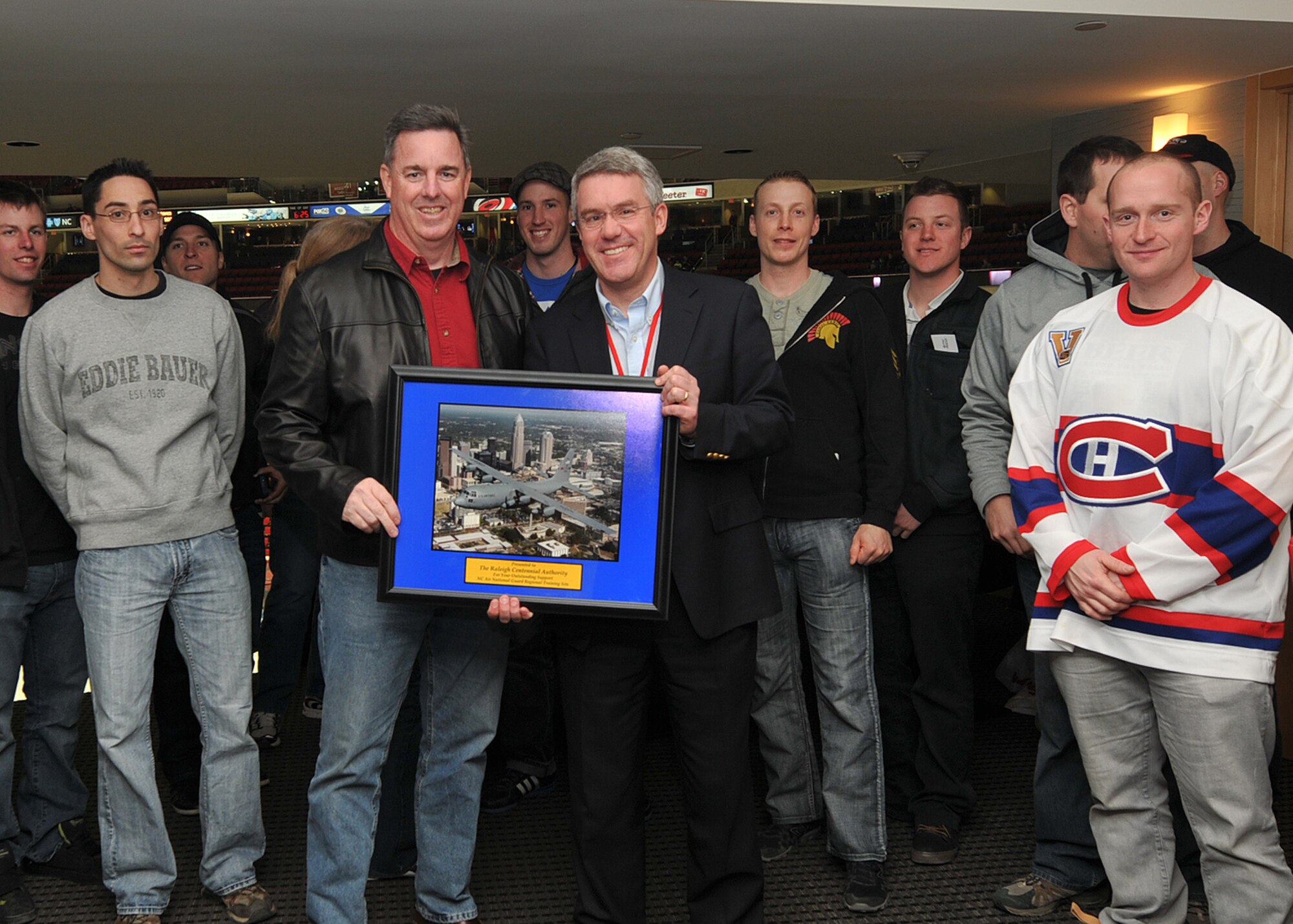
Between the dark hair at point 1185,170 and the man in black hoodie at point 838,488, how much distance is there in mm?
771

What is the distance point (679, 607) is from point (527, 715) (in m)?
1.35

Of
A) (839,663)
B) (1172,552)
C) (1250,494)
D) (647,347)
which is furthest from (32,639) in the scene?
(1250,494)

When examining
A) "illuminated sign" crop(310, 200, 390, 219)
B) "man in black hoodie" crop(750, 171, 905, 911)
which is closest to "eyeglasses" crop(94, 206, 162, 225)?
"man in black hoodie" crop(750, 171, 905, 911)

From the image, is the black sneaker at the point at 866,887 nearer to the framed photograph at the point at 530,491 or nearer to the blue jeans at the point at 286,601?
the framed photograph at the point at 530,491

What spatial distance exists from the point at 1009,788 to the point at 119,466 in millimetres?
2736

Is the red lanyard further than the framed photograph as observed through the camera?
Yes

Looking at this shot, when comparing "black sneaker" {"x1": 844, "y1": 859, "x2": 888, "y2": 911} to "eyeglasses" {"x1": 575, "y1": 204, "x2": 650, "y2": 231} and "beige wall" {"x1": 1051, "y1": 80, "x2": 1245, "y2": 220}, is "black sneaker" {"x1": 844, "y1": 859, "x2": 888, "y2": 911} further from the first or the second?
"beige wall" {"x1": 1051, "y1": 80, "x2": 1245, "y2": 220}

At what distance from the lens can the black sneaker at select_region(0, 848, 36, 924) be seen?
2.68m

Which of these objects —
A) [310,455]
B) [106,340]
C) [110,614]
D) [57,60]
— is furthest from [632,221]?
[57,60]

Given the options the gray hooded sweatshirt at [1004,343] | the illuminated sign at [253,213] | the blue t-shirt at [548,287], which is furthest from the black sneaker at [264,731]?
the illuminated sign at [253,213]

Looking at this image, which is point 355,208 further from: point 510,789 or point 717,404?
point 717,404

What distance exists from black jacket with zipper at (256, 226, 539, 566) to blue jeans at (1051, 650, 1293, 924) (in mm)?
1560

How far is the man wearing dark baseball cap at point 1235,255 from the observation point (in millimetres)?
2859

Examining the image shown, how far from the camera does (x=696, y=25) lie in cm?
393
